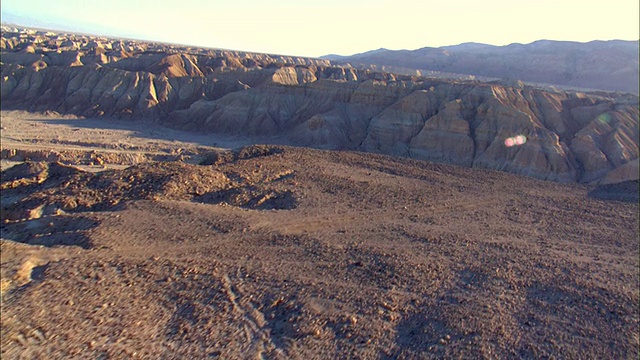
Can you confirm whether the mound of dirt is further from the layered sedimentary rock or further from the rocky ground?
the layered sedimentary rock

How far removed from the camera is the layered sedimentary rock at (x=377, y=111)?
32344mm

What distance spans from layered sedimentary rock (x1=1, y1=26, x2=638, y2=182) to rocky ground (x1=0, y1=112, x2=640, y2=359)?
8.75m

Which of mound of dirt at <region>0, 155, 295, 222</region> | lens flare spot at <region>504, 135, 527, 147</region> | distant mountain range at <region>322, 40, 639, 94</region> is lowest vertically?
mound of dirt at <region>0, 155, 295, 222</region>

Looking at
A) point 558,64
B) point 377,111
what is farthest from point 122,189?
point 558,64

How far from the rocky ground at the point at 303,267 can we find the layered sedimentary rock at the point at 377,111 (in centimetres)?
875

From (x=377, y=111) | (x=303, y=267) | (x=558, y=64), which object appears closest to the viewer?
(x=303, y=267)

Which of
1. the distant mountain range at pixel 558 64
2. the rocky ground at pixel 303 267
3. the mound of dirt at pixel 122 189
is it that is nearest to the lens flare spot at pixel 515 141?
the rocky ground at pixel 303 267

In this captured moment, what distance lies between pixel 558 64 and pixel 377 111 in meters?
84.0

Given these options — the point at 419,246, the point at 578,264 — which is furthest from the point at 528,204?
the point at 419,246

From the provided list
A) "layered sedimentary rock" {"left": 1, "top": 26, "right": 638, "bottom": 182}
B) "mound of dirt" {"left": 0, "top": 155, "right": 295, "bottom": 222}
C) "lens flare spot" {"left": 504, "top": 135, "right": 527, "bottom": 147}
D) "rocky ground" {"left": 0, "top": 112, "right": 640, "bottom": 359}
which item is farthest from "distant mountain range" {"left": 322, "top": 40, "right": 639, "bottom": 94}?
"mound of dirt" {"left": 0, "top": 155, "right": 295, "bottom": 222}

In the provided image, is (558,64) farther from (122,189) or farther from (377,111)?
(122,189)

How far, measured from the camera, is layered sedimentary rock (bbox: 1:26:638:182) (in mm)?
32344

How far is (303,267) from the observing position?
13.9 m

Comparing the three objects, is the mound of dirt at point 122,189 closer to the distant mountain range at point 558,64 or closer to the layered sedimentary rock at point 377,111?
the layered sedimentary rock at point 377,111
